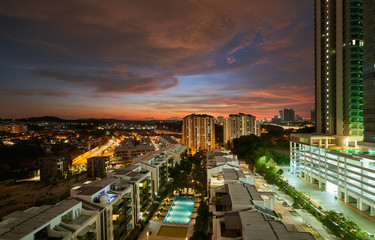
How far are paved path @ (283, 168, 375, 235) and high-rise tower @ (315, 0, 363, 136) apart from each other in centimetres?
690

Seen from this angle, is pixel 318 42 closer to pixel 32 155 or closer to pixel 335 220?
pixel 335 220

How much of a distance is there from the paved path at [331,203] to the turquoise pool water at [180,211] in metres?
10.3

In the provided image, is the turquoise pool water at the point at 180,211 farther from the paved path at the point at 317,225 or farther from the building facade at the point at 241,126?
the building facade at the point at 241,126

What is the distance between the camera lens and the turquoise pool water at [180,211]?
15.4 meters

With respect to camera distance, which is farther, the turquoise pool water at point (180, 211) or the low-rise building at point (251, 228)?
the turquoise pool water at point (180, 211)

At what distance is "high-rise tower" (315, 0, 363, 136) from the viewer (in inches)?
827

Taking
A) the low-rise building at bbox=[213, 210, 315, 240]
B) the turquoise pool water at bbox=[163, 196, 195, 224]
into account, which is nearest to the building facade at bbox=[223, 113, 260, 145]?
the turquoise pool water at bbox=[163, 196, 195, 224]

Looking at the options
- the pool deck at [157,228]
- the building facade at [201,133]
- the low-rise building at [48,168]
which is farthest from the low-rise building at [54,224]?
the building facade at [201,133]

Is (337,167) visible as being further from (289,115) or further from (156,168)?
(289,115)

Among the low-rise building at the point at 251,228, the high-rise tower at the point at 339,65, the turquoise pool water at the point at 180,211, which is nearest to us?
the low-rise building at the point at 251,228

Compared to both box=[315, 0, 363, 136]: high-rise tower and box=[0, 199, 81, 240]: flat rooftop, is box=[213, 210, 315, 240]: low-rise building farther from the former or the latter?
box=[315, 0, 363, 136]: high-rise tower

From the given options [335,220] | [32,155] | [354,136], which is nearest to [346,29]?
[354,136]

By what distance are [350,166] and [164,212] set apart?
15.4 metres

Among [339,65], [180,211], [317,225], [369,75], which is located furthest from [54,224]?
[339,65]
